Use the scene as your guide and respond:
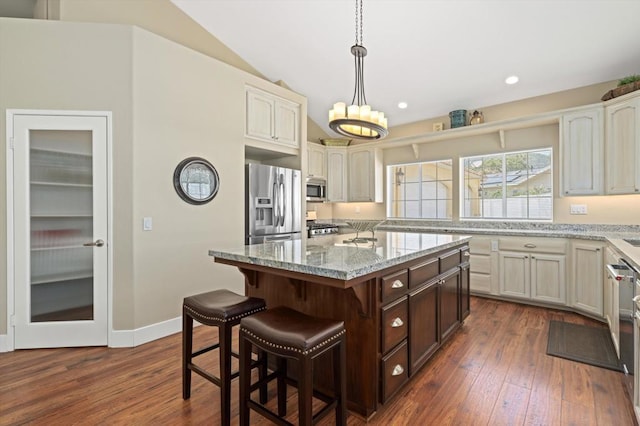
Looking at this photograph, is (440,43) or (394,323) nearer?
(394,323)

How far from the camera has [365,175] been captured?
5984 millimetres

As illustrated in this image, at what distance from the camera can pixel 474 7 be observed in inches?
132

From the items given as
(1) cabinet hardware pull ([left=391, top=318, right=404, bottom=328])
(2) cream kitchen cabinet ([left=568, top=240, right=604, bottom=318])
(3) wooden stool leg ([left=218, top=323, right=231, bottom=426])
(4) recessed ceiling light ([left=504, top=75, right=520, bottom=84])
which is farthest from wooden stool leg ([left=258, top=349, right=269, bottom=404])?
(4) recessed ceiling light ([left=504, top=75, right=520, bottom=84])

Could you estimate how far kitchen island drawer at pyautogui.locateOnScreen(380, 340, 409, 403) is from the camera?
6.15ft

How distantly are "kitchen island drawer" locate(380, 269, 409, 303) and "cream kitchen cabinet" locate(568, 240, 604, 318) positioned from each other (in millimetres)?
2727

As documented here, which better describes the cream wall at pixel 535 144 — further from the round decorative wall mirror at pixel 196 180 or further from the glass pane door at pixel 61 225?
the glass pane door at pixel 61 225

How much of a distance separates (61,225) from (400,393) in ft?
10.6

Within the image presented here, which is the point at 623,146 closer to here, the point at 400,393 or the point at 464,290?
the point at 464,290

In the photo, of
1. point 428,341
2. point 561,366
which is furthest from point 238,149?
point 561,366

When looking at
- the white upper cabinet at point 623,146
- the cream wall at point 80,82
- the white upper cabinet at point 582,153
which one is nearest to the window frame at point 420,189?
the white upper cabinet at point 582,153

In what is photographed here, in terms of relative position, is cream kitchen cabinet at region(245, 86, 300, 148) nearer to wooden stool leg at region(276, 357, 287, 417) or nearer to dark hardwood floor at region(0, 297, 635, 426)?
dark hardwood floor at region(0, 297, 635, 426)

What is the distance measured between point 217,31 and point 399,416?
15.4ft

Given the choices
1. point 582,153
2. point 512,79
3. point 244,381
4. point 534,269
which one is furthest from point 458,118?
point 244,381

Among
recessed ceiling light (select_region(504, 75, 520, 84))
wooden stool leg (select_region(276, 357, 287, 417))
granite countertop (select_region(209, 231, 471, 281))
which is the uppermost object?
recessed ceiling light (select_region(504, 75, 520, 84))
